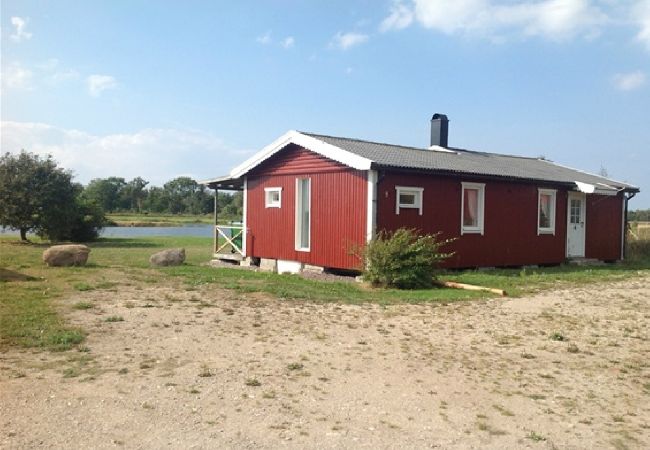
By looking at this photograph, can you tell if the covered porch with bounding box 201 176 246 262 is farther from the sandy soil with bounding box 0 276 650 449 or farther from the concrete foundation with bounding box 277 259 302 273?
the sandy soil with bounding box 0 276 650 449

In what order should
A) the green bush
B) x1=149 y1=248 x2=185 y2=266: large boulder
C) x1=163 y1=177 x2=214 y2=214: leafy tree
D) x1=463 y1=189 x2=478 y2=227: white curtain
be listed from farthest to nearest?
x1=163 y1=177 x2=214 y2=214: leafy tree < x1=149 y1=248 x2=185 y2=266: large boulder < x1=463 y1=189 x2=478 y2=227: white curtain < the green bush

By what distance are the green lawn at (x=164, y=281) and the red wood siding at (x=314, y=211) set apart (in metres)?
1.19

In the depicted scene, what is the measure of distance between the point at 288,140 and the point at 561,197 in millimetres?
8755

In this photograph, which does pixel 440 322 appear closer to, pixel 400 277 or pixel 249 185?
pixel 400 277

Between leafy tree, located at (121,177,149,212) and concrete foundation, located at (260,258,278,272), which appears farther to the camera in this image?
leafy tree, located at (121,177,149,212)

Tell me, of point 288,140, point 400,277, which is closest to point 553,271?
point 400,277

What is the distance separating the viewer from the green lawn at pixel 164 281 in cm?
723

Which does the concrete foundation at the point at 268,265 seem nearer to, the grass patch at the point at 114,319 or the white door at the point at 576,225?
the grass patch at the point at 114,319

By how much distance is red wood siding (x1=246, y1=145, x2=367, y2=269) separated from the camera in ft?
46.6

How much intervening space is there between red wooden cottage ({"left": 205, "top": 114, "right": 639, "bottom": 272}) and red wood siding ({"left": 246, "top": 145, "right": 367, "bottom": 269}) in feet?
0.09

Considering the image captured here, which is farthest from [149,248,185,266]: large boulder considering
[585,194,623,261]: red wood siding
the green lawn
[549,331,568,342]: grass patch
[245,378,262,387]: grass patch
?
[585,194,623,261]: red wood siding

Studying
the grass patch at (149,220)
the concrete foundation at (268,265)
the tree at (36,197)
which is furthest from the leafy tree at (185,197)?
the concrete foundation at (268,265)

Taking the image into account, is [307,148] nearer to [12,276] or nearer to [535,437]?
[12,276]

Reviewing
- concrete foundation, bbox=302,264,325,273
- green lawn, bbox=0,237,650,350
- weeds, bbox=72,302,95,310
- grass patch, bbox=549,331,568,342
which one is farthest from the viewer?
concrete foundation, bbox=302,264,325,273
